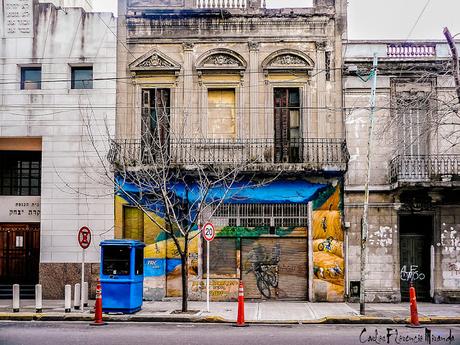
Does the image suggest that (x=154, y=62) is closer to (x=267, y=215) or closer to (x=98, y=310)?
(x=267, y=215)

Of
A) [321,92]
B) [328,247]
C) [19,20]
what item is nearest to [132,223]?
[328,247]

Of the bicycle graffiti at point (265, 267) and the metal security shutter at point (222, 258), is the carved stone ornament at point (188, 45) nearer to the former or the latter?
the metal security shutter at point (222, 258)

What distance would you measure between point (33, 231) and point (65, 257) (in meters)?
2.10

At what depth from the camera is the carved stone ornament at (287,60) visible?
24938 mm

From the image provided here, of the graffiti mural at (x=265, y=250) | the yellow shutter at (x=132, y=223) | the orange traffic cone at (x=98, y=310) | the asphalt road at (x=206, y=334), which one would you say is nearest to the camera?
the asphalt road at (x=206, y=334)

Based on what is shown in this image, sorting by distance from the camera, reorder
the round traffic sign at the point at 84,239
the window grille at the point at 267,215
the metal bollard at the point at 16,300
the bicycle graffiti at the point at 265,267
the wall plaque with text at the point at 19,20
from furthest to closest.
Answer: the wall plaque with text at the point at 19,20
the window grille at the point at 267,215
the bicycle graffiti at the point at 265,267
the round traffic sign at the point at 84,239
the metal bollard at the point at 16,300

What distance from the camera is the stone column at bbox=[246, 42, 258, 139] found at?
24828 millimetres

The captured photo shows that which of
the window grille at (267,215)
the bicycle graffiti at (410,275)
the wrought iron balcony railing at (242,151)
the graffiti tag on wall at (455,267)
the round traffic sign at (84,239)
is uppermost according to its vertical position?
the wrought iron balcony railing at (242,151)

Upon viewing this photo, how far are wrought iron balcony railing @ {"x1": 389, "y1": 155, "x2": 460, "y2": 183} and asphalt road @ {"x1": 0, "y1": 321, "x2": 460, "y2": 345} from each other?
660 centimetres

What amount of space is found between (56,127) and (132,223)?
4385 mm

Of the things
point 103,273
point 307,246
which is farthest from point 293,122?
→ point 103,273

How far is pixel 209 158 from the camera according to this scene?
2466cm

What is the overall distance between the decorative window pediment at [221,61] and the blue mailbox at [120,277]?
760cm

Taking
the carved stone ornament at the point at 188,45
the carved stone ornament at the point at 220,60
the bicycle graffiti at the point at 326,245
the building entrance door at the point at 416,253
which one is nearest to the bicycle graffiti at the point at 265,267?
the bicycle graffiti at the point at 326,245
